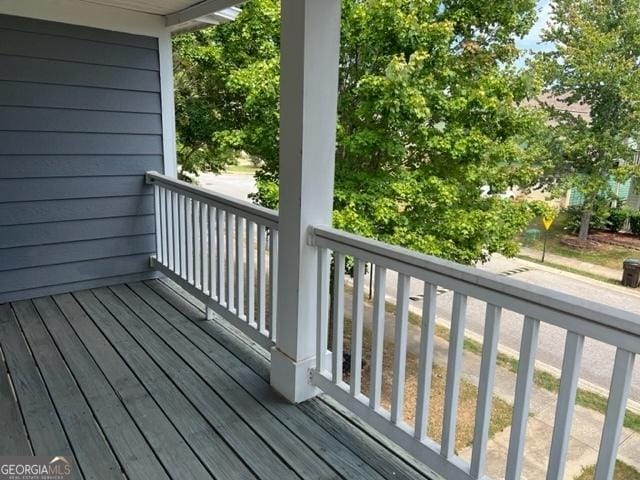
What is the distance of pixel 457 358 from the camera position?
1.62 metres

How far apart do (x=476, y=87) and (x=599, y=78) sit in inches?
118

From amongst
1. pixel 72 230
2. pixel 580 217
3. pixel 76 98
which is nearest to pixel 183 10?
pixel 76 98

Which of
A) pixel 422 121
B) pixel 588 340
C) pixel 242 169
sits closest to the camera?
pixel 588 340

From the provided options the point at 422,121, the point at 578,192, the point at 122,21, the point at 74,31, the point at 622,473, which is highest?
the point at 122,21

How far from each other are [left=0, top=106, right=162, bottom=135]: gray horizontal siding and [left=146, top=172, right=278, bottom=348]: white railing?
0.39 meters

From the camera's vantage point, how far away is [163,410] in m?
2.17

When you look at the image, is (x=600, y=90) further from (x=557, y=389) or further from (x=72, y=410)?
(x=72, y=410)

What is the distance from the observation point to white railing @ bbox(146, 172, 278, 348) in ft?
8.54

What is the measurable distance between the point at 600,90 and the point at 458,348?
5.13 feet

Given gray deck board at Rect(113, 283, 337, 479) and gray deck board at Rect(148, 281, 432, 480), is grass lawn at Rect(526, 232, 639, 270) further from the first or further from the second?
gray deck board at Rect(113, 283, 337, 479)

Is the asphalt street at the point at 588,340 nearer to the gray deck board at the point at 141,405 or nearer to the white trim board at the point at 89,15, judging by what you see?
the gray deck board at the point at 141,405

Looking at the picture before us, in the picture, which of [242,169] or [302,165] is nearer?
[302,165]

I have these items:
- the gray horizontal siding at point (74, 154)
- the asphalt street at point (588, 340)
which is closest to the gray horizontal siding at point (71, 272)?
the gray horizontal siding at point (74, 154)

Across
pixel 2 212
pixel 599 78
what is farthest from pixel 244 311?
pixel 599 78
